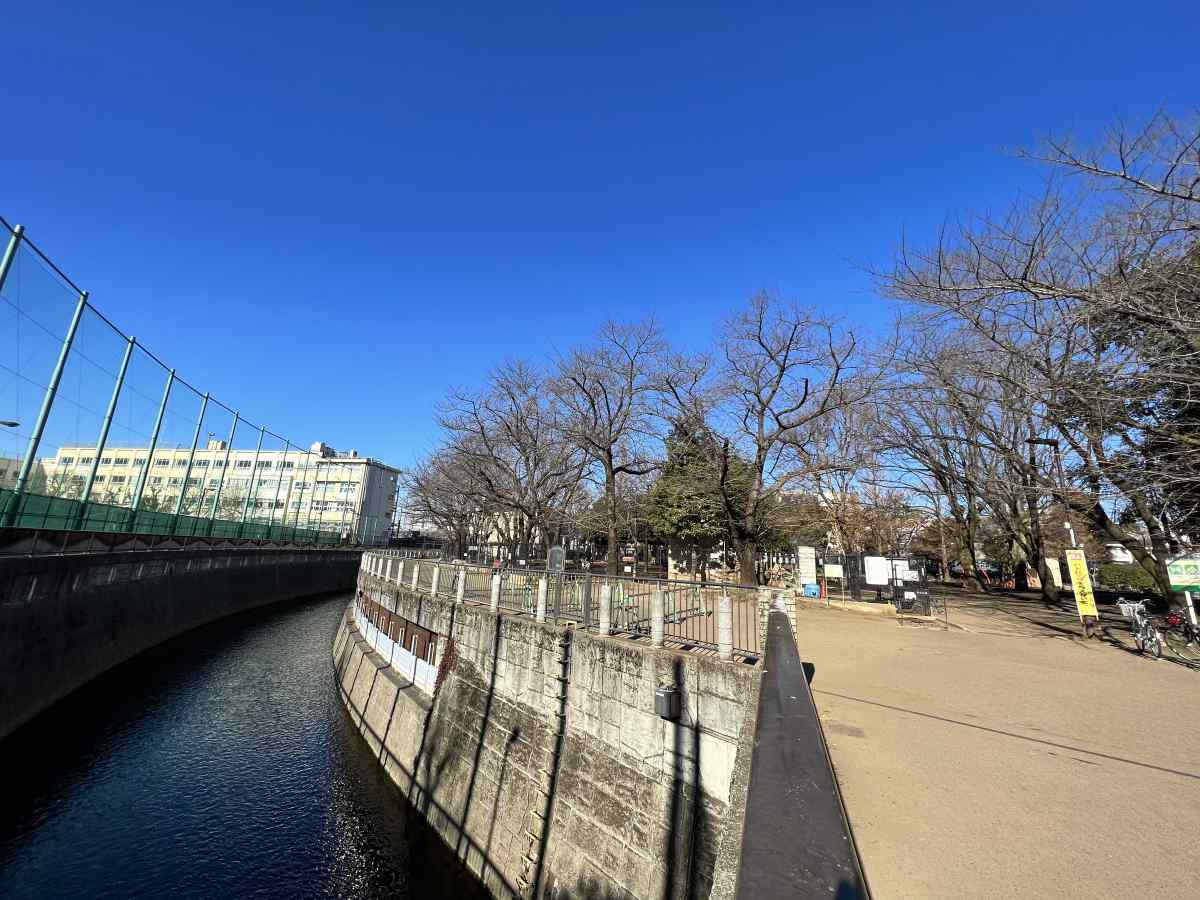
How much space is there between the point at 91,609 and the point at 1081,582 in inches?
1222

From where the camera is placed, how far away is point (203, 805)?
37.2ft

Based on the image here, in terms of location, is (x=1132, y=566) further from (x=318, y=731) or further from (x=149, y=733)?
(x=149, y=733)

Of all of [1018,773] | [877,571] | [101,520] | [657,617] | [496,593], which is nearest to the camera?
[1018,773]

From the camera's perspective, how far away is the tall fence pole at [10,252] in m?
14.7

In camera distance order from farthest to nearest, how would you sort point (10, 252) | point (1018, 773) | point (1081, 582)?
point (10, 252)
point (1081, 582)
point (1018, 773)

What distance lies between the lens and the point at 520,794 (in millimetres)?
8914

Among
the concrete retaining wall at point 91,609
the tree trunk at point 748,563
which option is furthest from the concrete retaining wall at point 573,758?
the tree trunk at point 748,563

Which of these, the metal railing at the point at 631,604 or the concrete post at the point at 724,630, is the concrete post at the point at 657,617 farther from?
the concrete post at the point at 724,630

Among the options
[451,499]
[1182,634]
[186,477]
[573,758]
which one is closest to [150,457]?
[186,477]

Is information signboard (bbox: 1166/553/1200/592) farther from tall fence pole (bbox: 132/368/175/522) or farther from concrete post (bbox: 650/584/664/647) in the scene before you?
tall fence pole (bbox: 132/368/175/522)

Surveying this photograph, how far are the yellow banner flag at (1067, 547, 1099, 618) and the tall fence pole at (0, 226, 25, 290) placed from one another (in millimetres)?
31004

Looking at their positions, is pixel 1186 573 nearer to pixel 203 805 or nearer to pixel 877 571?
pixel 877 571

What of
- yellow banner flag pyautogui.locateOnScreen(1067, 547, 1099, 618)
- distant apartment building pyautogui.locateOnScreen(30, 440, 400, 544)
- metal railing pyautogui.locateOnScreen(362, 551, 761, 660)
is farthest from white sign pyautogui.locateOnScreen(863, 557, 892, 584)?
distant apartment building pyautogui.locateOnScreen(30, 440, 400, 544)

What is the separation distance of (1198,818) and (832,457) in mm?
18014
